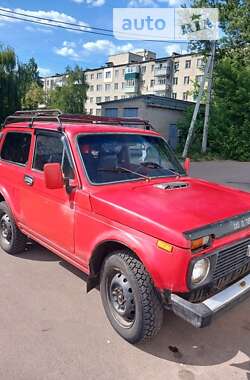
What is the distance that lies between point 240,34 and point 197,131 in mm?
7791

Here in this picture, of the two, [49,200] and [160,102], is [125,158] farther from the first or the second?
[160,102]

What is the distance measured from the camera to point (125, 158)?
3961mm

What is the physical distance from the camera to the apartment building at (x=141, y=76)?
6831cm

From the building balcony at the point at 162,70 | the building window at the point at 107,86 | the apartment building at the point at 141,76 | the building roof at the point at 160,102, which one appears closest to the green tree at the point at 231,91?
the building roof at the point at 160,102

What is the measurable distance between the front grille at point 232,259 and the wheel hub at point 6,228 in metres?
3.17

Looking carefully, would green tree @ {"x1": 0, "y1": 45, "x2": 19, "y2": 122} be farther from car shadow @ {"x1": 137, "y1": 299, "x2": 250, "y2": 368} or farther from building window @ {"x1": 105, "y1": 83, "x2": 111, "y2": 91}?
building window @ {"x1": 105, "y1": 83, "x2": 111, "y2": 91}

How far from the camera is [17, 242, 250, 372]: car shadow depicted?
2.98 meters

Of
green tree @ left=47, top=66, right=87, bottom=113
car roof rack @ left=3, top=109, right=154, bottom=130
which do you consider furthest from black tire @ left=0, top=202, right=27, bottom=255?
green tree @ left=47, top=66, right=87, bottom=113

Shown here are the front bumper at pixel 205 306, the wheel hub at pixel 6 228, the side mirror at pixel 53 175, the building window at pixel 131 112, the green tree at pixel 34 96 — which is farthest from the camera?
the green tree at pixel 34 96

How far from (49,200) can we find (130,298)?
5.03 ft

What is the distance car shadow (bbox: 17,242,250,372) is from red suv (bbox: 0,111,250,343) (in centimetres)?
28

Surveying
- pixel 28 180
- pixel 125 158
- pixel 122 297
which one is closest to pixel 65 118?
pixel 28 180

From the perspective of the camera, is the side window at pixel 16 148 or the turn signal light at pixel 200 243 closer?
the turn signal light at pixel 200 243

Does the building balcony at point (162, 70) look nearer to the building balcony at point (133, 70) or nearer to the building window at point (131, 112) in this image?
the building balcony at point (133, 70)
